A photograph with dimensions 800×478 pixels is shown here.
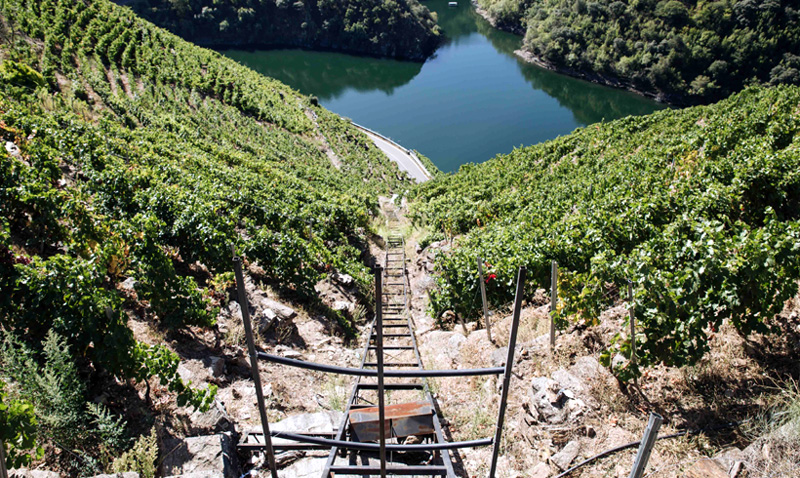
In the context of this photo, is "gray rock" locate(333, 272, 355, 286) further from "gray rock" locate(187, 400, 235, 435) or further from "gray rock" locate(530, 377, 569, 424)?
"gray rock" locate(530, 377, 569, 424)

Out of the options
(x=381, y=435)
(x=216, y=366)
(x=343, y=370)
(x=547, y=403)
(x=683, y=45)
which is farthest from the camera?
(x=683, y=45)

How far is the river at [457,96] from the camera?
5641 centimetres

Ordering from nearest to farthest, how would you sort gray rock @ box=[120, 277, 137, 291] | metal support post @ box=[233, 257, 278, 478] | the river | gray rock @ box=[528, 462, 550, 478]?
1. metal support post @ box=[233, 257, 278, 478]
2. gray rock @ box=[528, 462, 550, 478]
3. gray rock @ box=[120, 277, 137, 291]
4. the river

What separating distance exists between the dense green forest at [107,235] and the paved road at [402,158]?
657 inches

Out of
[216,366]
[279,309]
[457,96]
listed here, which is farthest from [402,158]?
[216,366]

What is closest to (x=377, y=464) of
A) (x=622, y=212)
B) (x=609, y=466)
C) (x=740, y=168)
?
(x=609, y=466)

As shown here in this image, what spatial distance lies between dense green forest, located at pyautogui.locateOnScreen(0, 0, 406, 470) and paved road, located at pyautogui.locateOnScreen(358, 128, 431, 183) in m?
16.7

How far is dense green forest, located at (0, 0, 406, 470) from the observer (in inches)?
179

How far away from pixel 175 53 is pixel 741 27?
7676cm

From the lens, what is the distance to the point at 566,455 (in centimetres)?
456

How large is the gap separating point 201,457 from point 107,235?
5664 mm

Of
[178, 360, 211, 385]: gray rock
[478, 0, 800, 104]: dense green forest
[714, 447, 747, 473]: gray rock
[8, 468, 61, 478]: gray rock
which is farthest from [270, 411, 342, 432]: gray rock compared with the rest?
[478, 0, 800, 104]: dense green forest

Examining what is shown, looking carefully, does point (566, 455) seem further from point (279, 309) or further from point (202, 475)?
point (279, 309)

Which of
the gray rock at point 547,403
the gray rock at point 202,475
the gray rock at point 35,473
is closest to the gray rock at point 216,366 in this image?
the gray rock at point 202,475
